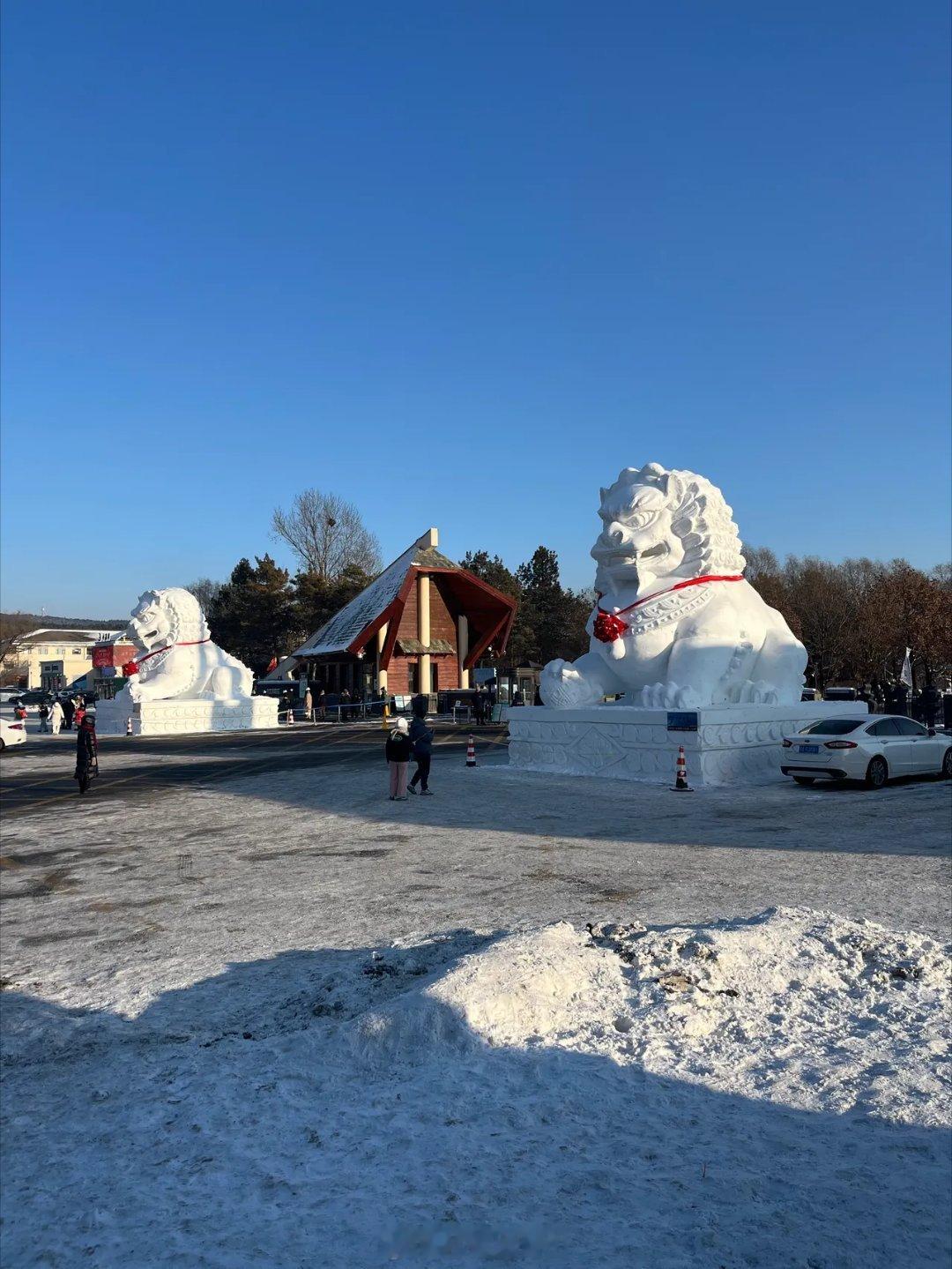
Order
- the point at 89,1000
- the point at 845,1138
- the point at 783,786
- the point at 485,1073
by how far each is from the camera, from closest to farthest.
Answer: the point at 845,1138
the point at 485,1073
the point at 89,1000
the point at 783,786

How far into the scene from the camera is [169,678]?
96.9 feet

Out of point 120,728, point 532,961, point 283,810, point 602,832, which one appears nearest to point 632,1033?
point 532,961

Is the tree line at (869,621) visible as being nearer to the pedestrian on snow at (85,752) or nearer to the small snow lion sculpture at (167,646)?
the small snow lion sculpture at (167,646)

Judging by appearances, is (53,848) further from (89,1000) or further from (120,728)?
(120,728)

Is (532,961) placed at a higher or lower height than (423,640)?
lower

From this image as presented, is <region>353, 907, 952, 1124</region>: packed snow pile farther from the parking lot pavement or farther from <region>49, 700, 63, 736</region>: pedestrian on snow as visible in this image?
<region>49, 700, 63, 736</region>: pedestrian on snow

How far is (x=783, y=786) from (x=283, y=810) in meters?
7.34

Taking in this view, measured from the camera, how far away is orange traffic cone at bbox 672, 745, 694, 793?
541 inches

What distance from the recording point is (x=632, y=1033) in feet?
13.4

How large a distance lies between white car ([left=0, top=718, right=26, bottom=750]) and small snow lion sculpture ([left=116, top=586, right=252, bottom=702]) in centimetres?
390

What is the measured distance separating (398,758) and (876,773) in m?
6.98

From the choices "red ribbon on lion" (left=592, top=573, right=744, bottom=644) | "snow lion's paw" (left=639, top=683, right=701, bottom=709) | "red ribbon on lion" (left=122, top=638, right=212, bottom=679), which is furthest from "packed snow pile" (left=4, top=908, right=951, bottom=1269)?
"red ribbon on lion" (left=122, top=638, right=212, bottom=679)

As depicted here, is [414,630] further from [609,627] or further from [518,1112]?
[518,1112]

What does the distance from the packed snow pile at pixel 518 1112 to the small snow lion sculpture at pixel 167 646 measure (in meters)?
25.5
